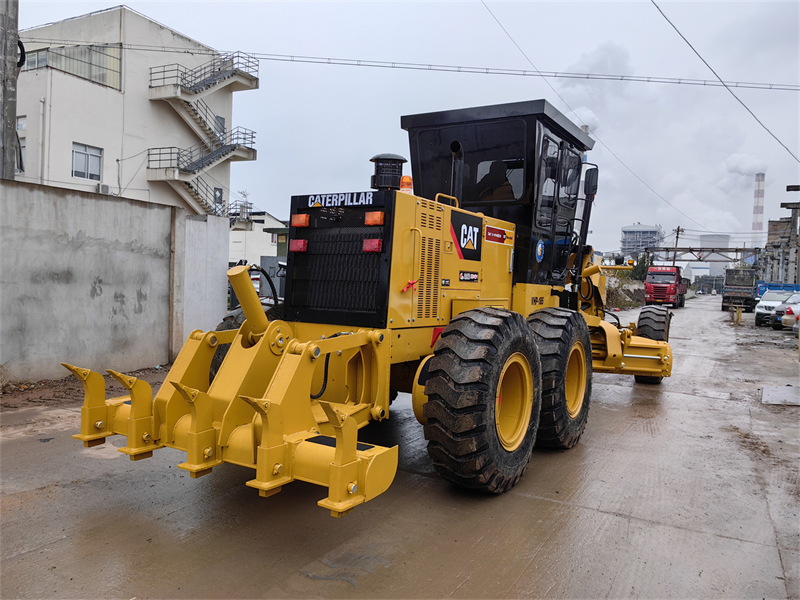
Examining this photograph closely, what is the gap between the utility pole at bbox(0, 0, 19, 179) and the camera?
347 inches

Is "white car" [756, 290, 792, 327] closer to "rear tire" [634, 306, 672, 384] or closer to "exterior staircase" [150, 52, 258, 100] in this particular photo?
"rear tire" [634, 306, 672, 384]

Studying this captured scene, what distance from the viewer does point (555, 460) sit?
5.58 m

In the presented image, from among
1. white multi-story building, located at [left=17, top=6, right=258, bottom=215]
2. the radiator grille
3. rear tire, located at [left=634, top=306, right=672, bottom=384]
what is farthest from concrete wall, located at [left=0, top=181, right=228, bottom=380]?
white multi-story building, located at [left=17, top=6, right=258, bottom=215]

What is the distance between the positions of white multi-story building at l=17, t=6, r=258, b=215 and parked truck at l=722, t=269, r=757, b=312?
Answer: 27404 millimetres

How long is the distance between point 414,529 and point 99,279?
22.1 ft

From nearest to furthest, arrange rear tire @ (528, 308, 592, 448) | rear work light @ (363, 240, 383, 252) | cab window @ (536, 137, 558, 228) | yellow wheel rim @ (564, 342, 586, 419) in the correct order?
rear work light @ (363, 240, 383, 252)
rear tire @ (528, 308, 592, 448)
cab window @ (536, 137, 558, 228)
yellow wheel rim @ (564, 342, 586, 419)

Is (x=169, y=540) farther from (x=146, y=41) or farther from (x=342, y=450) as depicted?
(x=146, y=41)

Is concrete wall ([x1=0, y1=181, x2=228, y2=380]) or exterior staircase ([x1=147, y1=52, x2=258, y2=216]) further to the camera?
exterior staircase ([x1=147, y1=52, x2=258, y2=216])

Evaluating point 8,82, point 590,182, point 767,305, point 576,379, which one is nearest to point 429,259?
point 576,379

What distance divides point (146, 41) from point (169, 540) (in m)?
26.9

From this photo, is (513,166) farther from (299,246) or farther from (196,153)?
(196,153)

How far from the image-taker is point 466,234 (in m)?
5.29

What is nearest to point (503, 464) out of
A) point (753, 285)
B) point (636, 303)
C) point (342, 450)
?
point (342, 450)

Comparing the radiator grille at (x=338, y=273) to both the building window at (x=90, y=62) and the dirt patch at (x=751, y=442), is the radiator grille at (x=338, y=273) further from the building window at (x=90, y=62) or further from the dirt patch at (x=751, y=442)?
the building window at (x=90, y=62)
